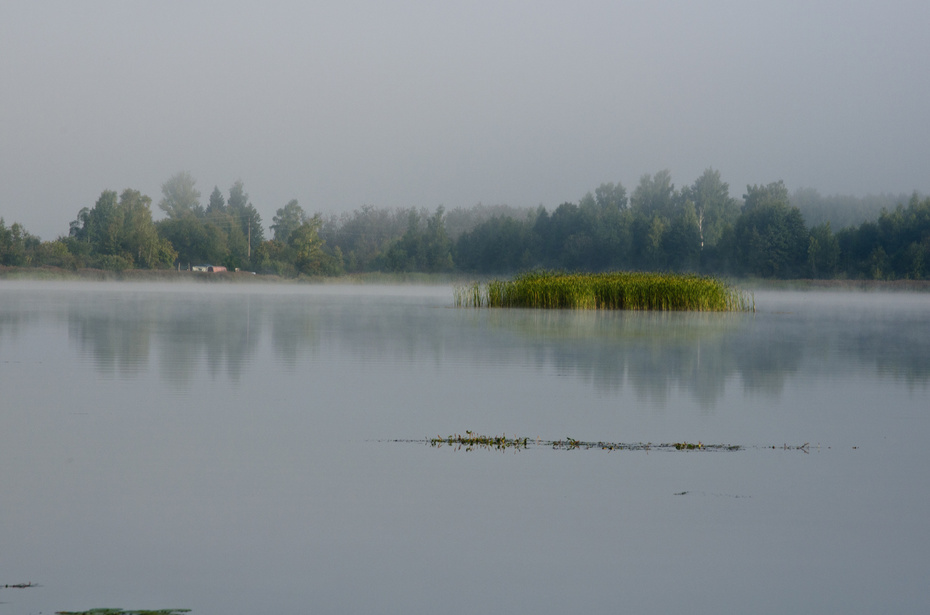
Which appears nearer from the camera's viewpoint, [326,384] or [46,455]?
[46,455]

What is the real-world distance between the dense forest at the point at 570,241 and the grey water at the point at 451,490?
52.8 metres

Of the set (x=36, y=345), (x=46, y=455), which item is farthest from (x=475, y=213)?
(x=46, y=455)

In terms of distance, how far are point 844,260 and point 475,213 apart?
4901 centimetres

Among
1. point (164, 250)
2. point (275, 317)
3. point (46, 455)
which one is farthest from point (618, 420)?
point (164, 250)

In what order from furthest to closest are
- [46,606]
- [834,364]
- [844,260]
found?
1. [844,260]
2. [834,364]
3. [46,606]

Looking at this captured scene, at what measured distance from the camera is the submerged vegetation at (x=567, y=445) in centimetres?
541

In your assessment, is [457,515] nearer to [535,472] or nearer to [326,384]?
A: [535,472]

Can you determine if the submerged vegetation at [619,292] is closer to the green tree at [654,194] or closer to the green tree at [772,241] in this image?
the green tree at [772,241]

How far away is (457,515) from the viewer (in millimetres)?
3906

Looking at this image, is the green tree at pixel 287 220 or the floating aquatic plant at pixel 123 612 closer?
the floating aquatic plant at pixel 123 612

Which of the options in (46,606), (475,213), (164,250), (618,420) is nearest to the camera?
(46,606)

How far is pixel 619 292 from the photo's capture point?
23.6m

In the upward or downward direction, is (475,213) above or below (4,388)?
above

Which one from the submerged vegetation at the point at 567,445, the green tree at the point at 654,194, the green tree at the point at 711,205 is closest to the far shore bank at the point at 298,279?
the green tree at the point at 711,205
